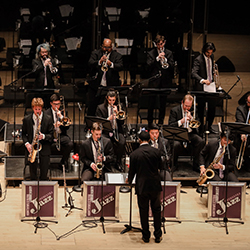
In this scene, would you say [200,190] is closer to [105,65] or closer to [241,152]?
[241,152]

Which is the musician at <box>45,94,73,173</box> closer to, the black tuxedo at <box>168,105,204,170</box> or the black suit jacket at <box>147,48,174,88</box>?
the black tuxedo at <box>168,105,204,170</box>

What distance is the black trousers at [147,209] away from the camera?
6512mm

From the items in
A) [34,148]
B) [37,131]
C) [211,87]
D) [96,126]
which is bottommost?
[34,148]

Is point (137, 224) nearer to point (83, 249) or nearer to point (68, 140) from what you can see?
point (83, 249)

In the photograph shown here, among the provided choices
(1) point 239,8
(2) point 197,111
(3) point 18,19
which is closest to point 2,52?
(3) point 18,19

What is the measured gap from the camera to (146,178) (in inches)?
253

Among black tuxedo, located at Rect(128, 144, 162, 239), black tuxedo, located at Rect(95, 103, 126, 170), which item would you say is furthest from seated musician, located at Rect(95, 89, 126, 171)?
black tuxedo, located at Rect(128, 144, 162, 239)

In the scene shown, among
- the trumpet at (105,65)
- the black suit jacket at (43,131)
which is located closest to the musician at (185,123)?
the trumpet at (105,65)

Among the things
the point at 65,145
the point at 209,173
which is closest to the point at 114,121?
the point at 65,145

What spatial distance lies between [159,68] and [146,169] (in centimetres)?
314

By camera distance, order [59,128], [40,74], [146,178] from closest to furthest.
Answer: [146,178] → [59,128] → [40,74]

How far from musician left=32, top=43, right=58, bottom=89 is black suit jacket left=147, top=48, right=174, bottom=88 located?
1.59 m

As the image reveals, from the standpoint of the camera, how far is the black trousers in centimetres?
651

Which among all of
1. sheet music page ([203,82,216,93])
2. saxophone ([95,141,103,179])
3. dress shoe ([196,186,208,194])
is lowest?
dress shoe ([196,186,208,194])
